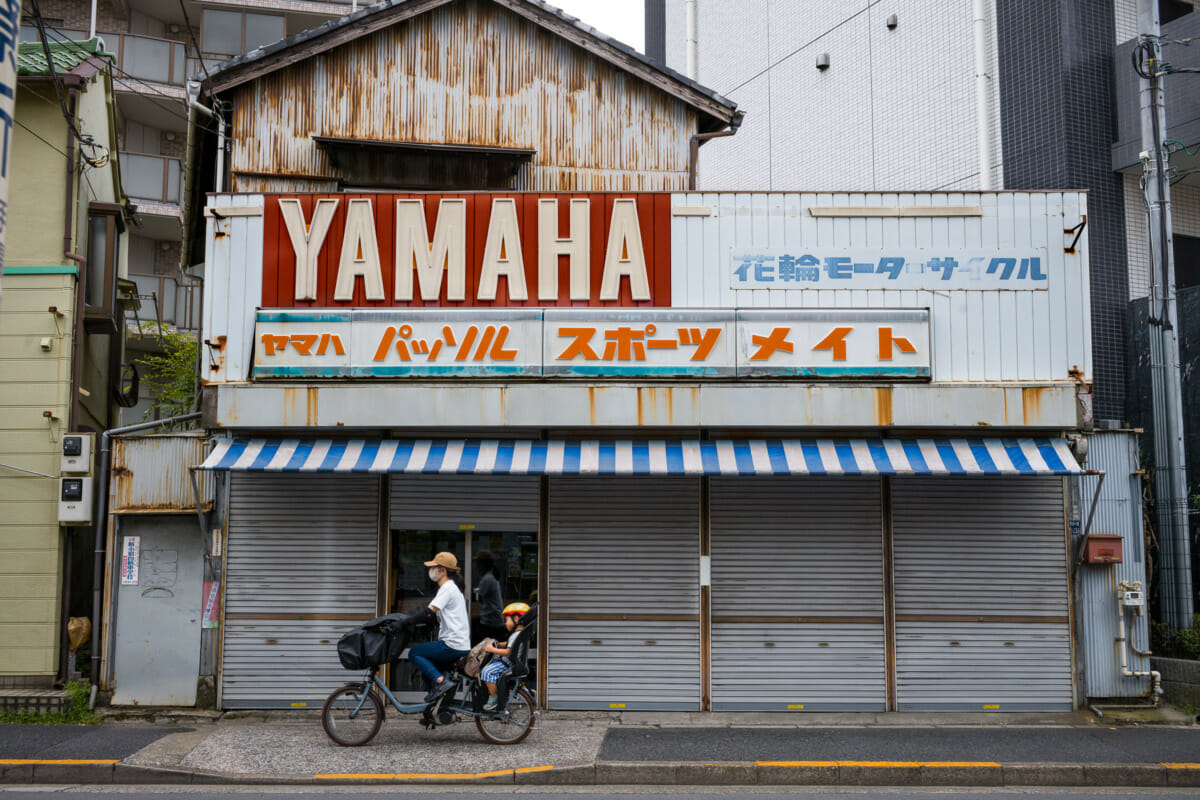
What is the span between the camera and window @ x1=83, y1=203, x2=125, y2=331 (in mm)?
13867

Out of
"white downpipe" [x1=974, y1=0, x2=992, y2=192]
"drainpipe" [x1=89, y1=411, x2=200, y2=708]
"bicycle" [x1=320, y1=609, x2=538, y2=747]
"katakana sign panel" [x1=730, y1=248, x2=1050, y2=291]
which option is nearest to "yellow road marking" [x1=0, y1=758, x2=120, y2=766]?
"bicycle" [x1=320, y1=609, x2=538, y2=747]

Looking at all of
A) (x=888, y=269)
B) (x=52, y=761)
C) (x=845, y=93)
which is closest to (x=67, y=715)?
(x=52, y=761)

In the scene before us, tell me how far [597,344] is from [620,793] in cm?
485

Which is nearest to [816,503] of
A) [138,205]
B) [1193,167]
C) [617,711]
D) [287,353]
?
[617,711]

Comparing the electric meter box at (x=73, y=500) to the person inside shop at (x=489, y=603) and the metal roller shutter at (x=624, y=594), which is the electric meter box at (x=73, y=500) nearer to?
the person inside shop at (x=489, y=603)

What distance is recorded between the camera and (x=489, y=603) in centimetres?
1188

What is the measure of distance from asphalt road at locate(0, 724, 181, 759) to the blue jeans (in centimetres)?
275

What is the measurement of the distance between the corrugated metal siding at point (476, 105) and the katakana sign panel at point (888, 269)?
99.8 inches

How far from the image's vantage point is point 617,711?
38.1 ft

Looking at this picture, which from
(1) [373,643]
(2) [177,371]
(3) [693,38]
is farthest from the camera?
(3) [693,38]

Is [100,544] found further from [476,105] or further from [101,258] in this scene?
[476,105]

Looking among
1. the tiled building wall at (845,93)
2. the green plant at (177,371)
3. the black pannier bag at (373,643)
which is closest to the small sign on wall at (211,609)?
the black pannier bag at (373,643)

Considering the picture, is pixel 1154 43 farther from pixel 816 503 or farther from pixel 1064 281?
pixel 816 503

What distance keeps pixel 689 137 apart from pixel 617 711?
294 inches
